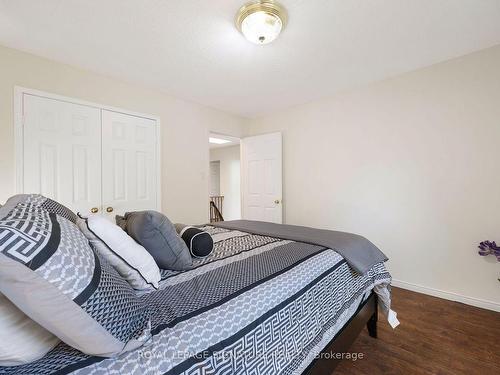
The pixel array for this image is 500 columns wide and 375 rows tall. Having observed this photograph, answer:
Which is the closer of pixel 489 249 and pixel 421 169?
pixel 489 249

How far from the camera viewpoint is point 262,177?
3949mm

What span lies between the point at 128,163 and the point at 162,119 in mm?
732

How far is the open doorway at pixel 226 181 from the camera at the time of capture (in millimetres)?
7188

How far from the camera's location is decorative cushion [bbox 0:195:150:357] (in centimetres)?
51

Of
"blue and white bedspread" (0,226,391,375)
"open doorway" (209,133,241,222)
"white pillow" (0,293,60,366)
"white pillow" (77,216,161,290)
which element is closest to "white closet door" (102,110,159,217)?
"blue and white bedspread" (0,226,391,375)

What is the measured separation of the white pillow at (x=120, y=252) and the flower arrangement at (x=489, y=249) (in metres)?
2.80

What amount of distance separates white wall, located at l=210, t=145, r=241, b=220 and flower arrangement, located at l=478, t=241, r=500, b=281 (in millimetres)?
5457

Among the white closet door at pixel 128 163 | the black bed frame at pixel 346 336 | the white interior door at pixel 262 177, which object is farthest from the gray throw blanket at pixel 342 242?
the white interior door at pixel 262 177

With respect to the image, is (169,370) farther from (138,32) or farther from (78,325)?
(138,32)

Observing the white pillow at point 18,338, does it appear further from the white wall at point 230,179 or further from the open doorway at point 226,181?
the white wall at point 230,179

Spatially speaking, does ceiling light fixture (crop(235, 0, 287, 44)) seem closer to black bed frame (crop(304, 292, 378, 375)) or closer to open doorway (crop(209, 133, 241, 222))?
black bed frame (crop(304, 292, 378, 375))

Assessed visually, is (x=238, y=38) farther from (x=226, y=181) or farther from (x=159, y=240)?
(x=226, y=181)

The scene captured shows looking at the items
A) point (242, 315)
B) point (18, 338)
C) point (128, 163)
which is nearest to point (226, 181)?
point (128, 163)

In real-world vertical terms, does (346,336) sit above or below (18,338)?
below
